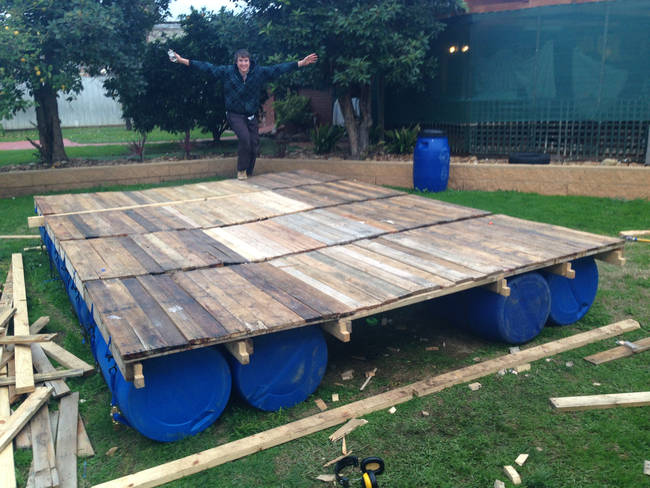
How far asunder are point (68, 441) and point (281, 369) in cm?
138

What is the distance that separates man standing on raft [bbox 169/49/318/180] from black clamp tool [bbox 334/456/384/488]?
6609mm

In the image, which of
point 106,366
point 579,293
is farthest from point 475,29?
point 106,366

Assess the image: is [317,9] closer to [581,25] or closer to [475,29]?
[475,29]

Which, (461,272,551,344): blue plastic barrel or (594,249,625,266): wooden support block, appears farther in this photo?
(594,249,625,266): wooden support block

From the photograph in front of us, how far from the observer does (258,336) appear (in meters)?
3.87

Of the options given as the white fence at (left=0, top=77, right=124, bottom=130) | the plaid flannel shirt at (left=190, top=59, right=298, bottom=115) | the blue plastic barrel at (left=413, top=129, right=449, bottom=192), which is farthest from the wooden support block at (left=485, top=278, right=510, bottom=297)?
the white fence at (left=0, top=77, right=124, bottom=130)

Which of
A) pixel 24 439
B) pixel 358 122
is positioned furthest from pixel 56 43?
pixel 24 439

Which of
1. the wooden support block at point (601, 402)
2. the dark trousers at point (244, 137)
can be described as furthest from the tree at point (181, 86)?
the wooden support block at point (601, 402)

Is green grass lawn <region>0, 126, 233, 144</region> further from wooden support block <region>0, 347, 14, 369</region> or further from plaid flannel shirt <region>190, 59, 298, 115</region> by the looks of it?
wooden support block <region>0, 347, 14, 369</region>

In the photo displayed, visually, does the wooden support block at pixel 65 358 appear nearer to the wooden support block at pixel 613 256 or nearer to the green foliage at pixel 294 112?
the wooden support block at pixel 613 256

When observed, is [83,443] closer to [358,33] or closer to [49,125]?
[358,33]

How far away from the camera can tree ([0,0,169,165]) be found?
382 inches

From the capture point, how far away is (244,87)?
9414 mm

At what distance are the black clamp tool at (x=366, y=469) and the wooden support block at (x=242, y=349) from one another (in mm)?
817
